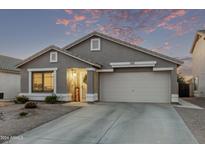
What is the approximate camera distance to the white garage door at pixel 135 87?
46.5 feet

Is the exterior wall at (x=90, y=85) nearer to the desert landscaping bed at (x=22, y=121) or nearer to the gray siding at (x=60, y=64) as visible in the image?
the gray siding at (x=60, y=64)

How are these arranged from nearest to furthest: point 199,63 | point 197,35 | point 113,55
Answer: point 113,55, point 197,35, point 199,63

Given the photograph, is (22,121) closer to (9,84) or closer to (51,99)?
(51,99)

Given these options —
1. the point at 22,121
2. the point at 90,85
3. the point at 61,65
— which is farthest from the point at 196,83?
the point at 22,121

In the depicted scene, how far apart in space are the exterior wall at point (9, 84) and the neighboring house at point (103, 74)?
14.3 ft

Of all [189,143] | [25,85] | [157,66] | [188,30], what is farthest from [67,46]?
[189,143]

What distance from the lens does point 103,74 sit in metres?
15.4

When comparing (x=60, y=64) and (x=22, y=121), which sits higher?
(x=60, y=64)

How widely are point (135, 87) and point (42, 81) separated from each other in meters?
7.41

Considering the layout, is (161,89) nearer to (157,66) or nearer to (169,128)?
(157,66)

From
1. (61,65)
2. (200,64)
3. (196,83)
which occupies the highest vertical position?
(200,64)

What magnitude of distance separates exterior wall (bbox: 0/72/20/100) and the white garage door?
1008 cm

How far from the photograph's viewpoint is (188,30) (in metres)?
18.4

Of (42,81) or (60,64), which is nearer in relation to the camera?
(60,64)
